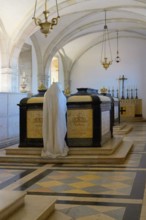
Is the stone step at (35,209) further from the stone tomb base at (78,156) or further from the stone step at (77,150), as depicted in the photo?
the stone step at (77,150)

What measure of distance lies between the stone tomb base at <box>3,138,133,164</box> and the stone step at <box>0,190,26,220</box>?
3.35 m

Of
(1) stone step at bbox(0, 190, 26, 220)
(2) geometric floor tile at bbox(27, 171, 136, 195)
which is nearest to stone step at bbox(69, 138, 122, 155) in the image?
(2) geometric floor tile at bbox(27, 171, 136, 195)

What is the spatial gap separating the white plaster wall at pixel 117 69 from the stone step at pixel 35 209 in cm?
1954

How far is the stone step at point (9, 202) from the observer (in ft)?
11.2

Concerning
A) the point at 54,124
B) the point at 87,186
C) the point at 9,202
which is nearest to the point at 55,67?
the point at 54,124

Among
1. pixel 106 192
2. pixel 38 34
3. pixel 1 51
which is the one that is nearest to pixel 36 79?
pixel 38 34

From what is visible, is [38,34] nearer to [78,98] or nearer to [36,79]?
[36,79]

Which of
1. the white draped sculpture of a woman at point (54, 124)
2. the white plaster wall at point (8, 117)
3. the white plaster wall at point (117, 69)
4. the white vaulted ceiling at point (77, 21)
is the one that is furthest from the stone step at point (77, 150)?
the white plaster wall at point (117, 69)

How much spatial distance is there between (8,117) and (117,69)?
14179mm

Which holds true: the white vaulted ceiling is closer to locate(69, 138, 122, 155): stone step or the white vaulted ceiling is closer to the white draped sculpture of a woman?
the white draped sculpture of a woman

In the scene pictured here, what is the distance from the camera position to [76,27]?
1872cm

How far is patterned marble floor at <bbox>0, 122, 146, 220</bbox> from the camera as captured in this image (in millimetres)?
4070

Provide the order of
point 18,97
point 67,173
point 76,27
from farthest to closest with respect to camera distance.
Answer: point 76,27 → point 18,97 → point 67,173

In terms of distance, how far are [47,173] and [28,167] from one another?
70cm
